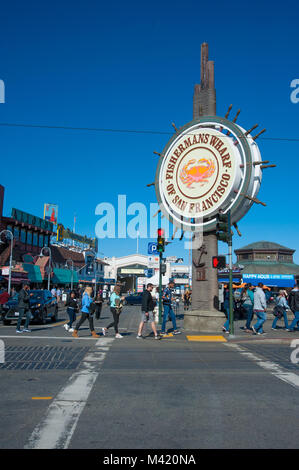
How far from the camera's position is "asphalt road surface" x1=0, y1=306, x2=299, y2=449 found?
4.09m

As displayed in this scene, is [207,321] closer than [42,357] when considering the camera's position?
No

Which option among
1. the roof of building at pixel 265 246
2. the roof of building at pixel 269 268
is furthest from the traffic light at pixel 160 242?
the roof of building at pixel 265 246

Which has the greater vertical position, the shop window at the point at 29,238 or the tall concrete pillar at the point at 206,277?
the shop window at the point at 29,238

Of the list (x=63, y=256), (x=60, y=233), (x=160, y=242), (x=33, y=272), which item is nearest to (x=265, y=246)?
(x=63, y=256)

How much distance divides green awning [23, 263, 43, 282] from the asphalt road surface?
117 ft

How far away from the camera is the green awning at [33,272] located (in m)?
44.8

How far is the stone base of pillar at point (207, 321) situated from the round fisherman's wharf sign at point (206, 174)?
131 inches

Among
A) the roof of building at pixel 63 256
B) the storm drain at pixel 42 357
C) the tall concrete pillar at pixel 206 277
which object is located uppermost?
the roof of building at pixel 63 256

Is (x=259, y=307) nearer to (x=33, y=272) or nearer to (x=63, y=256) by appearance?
(x=33, y=272)

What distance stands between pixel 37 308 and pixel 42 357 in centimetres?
922

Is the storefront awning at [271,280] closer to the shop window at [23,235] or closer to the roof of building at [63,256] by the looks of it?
the shop window at [23,235]

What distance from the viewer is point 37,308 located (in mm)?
17906

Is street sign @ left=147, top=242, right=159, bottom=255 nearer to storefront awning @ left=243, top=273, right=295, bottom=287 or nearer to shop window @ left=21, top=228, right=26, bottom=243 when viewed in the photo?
storefront awning @ left=243, top=273, right=295, bottom=287
